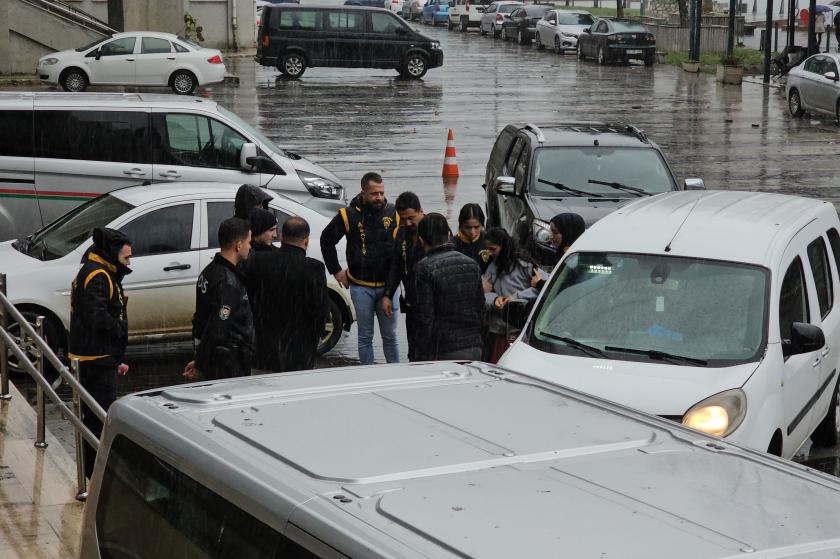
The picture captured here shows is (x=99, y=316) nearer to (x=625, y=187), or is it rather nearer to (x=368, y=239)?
(x=368, y=239)

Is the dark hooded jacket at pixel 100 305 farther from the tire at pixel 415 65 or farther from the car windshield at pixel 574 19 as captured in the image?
the car windshield at pixel 574 19

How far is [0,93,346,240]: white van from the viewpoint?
1366 centimetres

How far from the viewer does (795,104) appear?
29984mm

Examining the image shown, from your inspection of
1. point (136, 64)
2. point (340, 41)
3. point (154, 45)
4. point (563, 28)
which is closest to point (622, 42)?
point (563, 28)

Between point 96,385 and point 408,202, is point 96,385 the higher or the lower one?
the lower one

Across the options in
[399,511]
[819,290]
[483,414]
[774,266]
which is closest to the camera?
[399,511]

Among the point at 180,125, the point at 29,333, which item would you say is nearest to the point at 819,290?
the point at 29,333

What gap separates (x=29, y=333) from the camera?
25.5ft

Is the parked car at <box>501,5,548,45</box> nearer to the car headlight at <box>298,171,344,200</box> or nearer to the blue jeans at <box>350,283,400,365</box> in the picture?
the car headlight at <box>298,171,344,200</box>

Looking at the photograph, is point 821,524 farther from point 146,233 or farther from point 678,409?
point 146,233

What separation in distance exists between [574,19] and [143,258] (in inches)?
1637

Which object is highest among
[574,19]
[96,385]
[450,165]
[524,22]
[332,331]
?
[574,19]

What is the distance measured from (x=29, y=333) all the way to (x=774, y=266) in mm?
4517

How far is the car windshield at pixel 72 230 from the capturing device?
10609 mm
